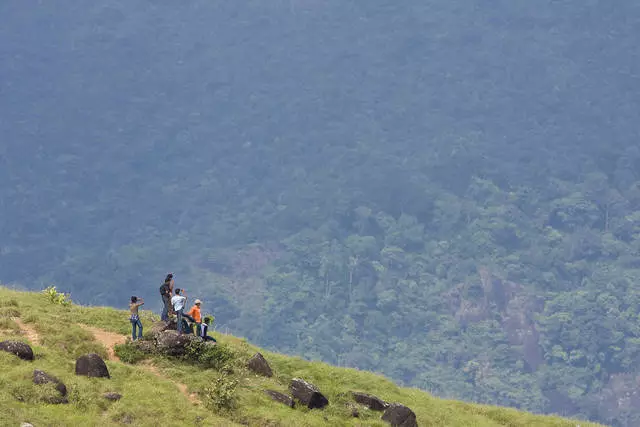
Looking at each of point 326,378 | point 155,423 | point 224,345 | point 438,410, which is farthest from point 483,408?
point 155,423

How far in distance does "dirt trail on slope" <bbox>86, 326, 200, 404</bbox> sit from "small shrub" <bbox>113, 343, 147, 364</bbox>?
0.20 m

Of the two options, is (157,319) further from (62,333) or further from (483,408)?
(483,408)

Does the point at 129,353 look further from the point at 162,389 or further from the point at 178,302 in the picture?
the point at 162,389

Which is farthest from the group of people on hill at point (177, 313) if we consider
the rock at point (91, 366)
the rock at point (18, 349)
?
the rock at point (18, 349)

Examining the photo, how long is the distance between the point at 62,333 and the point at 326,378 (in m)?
10.6

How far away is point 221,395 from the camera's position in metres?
30.8

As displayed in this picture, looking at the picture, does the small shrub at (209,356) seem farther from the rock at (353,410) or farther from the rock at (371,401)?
the rock at (371,401)

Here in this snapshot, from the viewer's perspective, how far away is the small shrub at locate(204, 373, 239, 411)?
101ft

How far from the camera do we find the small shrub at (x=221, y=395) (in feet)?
101

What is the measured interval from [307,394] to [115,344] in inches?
303

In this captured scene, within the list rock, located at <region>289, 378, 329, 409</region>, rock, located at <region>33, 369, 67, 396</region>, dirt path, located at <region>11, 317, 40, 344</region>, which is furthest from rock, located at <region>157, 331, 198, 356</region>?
rock, located at <region>33, 369, 67, 396</region>

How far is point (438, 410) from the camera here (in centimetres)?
3794

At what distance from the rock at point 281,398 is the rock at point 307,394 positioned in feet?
1.47

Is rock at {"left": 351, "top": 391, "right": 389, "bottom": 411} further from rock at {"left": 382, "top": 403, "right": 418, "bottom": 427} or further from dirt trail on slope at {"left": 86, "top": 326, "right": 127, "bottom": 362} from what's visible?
dirt trail on slope at {"left": 86, "top": 326, "right": 127, "bottom": 362}
